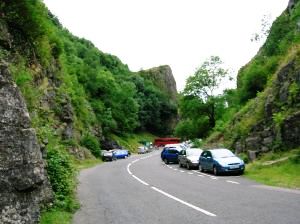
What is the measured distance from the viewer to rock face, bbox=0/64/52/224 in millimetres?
7215

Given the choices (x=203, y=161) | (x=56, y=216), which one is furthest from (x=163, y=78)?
(x=56, y=216)

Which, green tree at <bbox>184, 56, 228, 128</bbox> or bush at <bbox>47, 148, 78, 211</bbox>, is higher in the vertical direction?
green tree at <bbox>184, 56, 228, 128</bbox>

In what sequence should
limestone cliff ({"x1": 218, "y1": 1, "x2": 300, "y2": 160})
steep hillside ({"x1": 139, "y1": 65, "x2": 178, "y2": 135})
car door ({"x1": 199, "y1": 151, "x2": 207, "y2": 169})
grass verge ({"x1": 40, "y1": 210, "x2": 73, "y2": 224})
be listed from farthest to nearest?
steep hillside ({"x1": 139, "y1": 65, "x2": 178, "y2": 135})
car door ({"x1": 199, "y1": 151, "x2": 207, "y2": 169})
limestone cliff ({"x1": 218, "y1": 1, "x2": 300, "y2": 160})
grass verge ({"x1": 40, "y1": 210, "x2": 73, "y2": 224})

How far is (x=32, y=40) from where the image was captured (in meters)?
30.0

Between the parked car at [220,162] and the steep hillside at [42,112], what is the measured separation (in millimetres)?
8949

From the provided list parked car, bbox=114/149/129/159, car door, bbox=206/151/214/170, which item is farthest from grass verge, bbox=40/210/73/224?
parked car, bbox=114/149/129/159

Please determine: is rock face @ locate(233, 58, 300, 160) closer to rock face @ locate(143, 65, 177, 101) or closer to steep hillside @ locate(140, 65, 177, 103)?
steep hillside @ locate(140, 65, 177, 103)

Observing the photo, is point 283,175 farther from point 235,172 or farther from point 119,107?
point 119,107

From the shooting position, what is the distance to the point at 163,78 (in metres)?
160

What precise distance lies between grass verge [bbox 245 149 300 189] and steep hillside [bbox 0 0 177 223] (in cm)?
868

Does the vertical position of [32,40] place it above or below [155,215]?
above

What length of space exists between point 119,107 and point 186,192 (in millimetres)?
71236

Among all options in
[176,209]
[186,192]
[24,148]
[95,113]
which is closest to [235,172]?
[186,192]

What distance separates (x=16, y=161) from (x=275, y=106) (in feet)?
81.8
